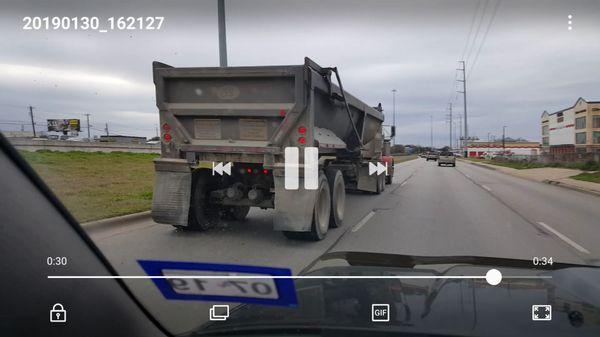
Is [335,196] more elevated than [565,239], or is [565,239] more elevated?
[335,196]

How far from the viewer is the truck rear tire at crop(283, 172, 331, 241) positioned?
7.60m

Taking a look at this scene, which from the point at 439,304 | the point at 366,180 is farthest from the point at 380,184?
the point at 439,304

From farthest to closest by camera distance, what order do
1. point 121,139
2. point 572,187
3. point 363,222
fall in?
1. point 572,187
2. point 363,222
3. point 121,139

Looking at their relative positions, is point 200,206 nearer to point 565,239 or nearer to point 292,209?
point 292,209

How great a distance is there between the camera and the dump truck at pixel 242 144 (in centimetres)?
727

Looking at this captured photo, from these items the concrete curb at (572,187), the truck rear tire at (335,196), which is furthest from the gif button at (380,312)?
the concrete curb at (572,187)

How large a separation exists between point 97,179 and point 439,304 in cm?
449

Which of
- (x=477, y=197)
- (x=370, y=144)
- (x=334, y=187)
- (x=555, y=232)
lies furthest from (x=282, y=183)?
(x=477, y=197)

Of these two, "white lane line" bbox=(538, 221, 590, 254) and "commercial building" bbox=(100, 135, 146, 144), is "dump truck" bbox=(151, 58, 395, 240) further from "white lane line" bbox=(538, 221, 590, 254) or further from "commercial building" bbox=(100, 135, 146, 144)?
"white lane line" bbox=(538, 221, 590, 254)

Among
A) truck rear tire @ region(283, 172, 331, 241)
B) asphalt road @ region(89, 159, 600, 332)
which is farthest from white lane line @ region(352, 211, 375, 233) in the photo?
truck rear tire @ region(283, 172, 331, 241)

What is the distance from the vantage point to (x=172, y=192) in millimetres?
7430

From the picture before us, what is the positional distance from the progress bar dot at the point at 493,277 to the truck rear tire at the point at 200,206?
5018 millimetres

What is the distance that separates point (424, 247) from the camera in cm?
719

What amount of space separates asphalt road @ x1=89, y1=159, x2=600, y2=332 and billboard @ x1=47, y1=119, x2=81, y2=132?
102 cm
